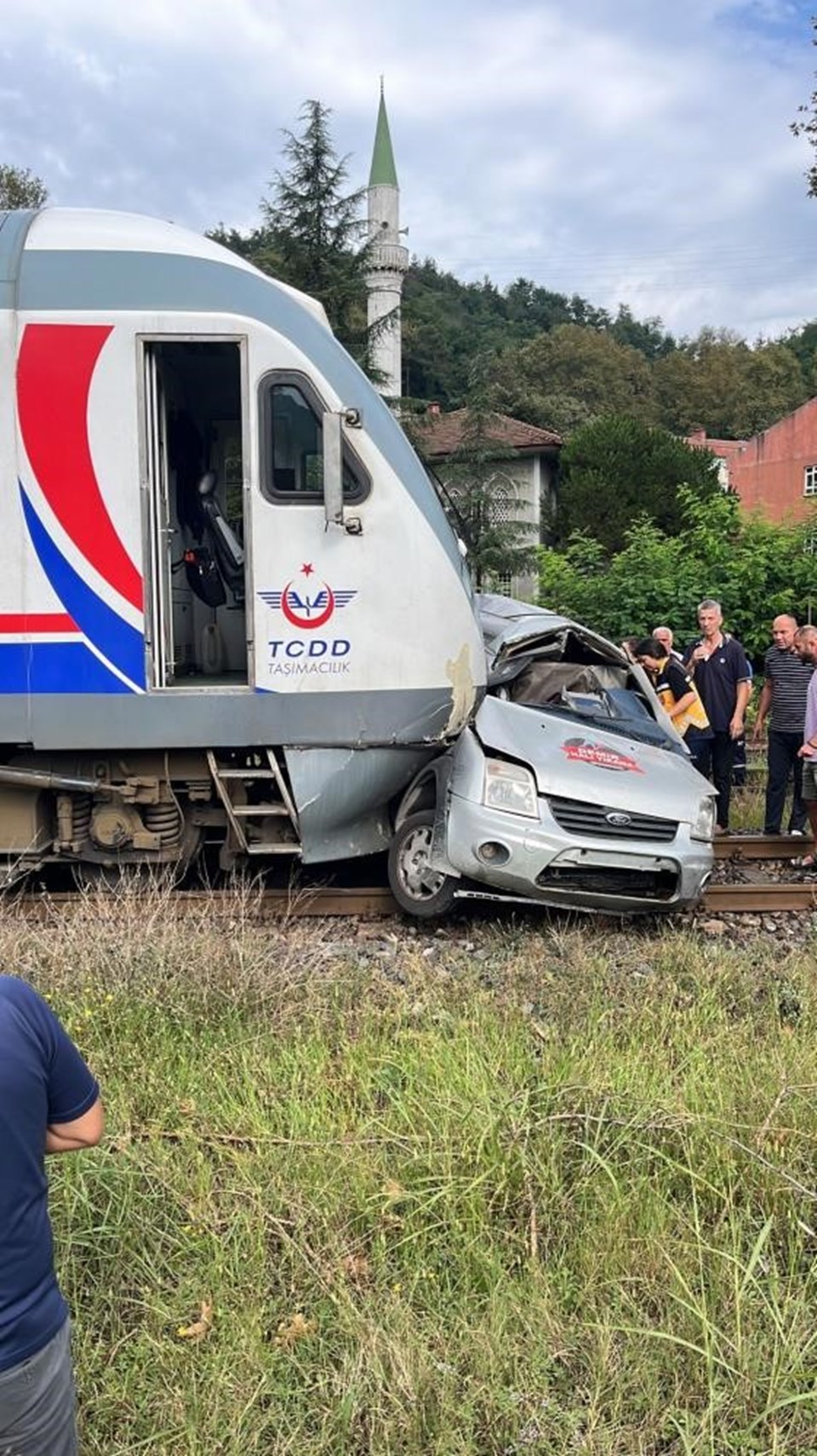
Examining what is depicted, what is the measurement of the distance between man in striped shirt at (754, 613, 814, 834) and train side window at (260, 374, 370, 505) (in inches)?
181

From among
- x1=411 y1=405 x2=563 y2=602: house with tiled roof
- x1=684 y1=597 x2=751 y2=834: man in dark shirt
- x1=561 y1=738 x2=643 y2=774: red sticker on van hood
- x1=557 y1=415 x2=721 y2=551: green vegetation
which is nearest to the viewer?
x1=561 y1=738 x2=643 y2=774: red sticker on van hood

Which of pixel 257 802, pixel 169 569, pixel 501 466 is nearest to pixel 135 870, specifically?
pixel 257 802

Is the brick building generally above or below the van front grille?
above

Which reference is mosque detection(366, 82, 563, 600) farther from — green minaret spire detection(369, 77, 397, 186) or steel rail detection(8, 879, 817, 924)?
steel rail detection(8, 879, 817, 924)

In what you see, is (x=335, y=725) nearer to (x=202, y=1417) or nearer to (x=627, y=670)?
(x=627, y=670)

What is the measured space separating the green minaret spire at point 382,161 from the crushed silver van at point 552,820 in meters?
33.6

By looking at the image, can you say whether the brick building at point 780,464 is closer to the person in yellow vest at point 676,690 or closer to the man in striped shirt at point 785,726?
the man in striped shirt at point 785,726

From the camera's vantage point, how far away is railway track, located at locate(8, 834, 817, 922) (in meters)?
5.72

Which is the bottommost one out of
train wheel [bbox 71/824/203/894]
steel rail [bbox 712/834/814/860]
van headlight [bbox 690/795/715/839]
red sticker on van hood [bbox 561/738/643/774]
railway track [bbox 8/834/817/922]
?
steel rail [bbox 712/834/814/860]

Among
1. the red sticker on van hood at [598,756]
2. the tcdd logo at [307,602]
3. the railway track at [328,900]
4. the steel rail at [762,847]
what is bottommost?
the steel rail at [762,847]

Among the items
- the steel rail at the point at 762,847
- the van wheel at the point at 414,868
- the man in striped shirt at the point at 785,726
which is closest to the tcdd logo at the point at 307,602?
the van wheel at the point at 414,868

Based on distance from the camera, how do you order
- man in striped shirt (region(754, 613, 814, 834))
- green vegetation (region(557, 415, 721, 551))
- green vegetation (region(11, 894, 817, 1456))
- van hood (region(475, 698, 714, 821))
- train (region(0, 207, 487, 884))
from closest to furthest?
green vegetation (region(11, 894, 817, 1456))
train (region(0, 207, 487, 884))
van hood (region(475, 698, 714, 821))
man in striped shirt (region(754, 613, 814, 834))
green vegetation (region(557, 415, 721, 551))

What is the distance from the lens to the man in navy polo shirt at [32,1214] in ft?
5.75

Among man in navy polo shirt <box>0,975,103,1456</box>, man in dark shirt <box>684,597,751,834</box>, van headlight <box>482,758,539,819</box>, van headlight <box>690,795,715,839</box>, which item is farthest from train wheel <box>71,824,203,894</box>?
man in dark shirt <box>684,597,751,834</box>
